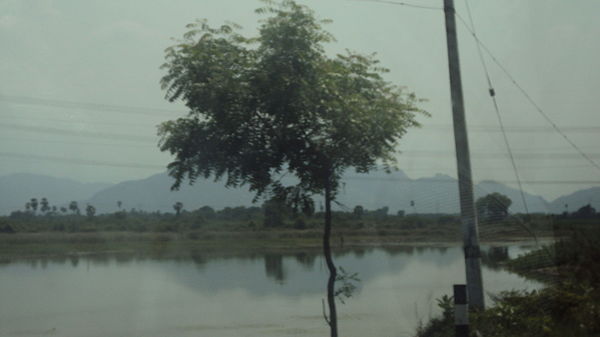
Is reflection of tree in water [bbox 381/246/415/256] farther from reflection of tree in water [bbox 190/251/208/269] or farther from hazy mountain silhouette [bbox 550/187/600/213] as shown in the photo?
reflection of tree in water [bbox 190/251/208/269]

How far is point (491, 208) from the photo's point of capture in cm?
1090

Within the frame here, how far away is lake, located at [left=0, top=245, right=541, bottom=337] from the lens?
13525mm

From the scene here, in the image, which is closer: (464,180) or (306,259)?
(464,180)

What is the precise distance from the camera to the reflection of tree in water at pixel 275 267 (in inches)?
1280

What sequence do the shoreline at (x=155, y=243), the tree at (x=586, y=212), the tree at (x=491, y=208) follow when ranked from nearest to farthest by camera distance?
the tree at (x=491, y=208)
the tree at (x=586, y=212)
the shoreline at (x=155, y=243)

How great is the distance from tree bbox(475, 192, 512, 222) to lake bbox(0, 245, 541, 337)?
2.47 ft

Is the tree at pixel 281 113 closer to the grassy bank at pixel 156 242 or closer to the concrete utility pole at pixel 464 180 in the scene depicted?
the concrete utility pole at pixel 464 180

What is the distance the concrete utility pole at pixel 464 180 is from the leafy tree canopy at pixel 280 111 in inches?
45.4

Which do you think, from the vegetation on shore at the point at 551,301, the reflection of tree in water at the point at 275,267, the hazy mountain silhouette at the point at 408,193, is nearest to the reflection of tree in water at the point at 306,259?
the reflection of tree in water at the point at 275,267

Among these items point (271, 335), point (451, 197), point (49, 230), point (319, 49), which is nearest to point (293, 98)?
point (319, 49)

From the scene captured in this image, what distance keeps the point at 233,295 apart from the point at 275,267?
9687mm

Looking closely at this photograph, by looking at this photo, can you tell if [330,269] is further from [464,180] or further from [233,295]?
[233,295]

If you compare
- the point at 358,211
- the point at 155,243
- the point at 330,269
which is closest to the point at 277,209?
the point at 330,269

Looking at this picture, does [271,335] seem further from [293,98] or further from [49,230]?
[49,230]
